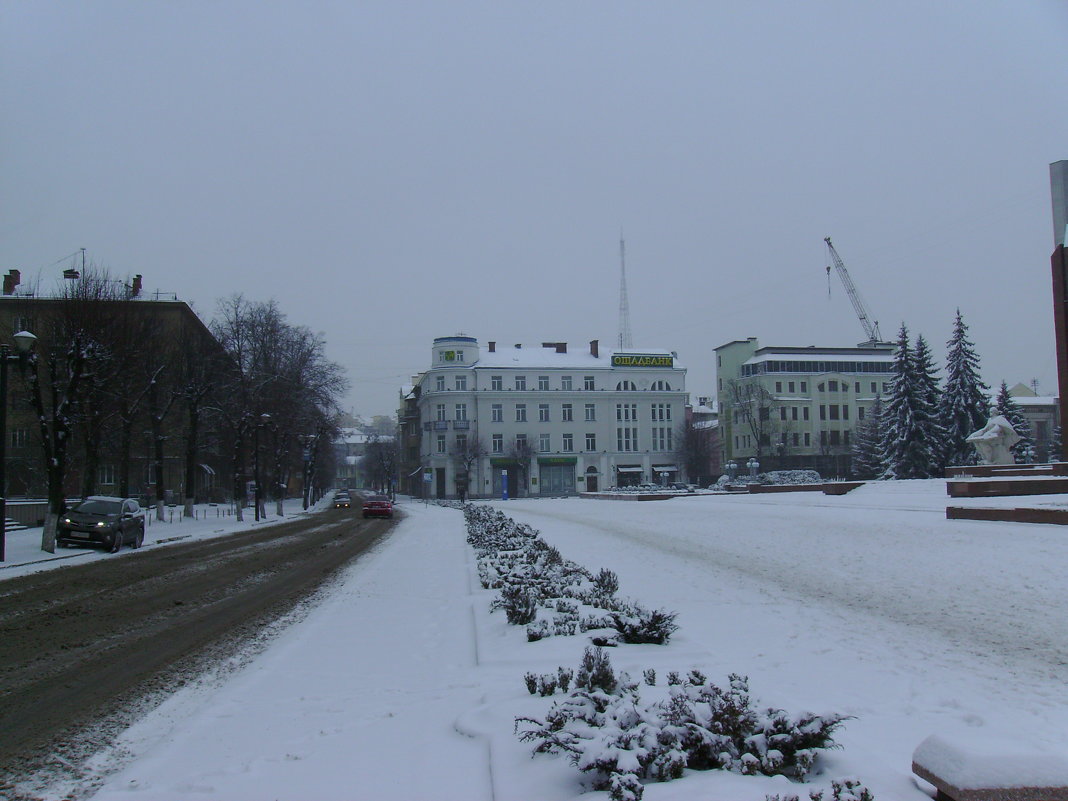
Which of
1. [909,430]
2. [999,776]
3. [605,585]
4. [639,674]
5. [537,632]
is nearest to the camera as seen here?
[999,776]

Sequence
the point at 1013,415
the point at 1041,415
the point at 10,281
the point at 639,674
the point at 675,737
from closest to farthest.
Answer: the point at 675,737, the point at 639,674, the point at 1013,415, the point at 10,281, the point at 1041,415

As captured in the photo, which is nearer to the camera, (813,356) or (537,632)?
(537,632)

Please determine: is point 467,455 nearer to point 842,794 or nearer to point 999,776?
point 842,794

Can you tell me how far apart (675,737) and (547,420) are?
8557 centimetres

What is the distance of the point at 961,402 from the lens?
5550 centimetres

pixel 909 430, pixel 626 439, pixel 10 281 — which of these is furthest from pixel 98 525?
pixel 626 439

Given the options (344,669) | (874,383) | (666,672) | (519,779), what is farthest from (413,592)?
(874,383)

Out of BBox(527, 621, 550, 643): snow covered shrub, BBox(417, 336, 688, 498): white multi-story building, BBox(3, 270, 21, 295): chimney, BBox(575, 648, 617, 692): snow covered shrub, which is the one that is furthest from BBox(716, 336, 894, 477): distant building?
BBox(575, 648, 617, 692): snow covered shrub

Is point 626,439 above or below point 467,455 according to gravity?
above

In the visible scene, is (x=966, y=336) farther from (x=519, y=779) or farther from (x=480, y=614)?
(x=519, y=779)

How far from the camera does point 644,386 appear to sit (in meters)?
92.8

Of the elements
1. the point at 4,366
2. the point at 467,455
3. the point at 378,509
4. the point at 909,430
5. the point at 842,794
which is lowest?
the point at 378,509

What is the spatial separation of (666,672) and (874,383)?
95.9 metres

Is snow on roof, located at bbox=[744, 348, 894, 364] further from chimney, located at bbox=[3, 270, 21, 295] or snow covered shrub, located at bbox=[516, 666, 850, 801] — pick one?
snow covered shrub, located at bbox=[516, 666, 850, 801]
